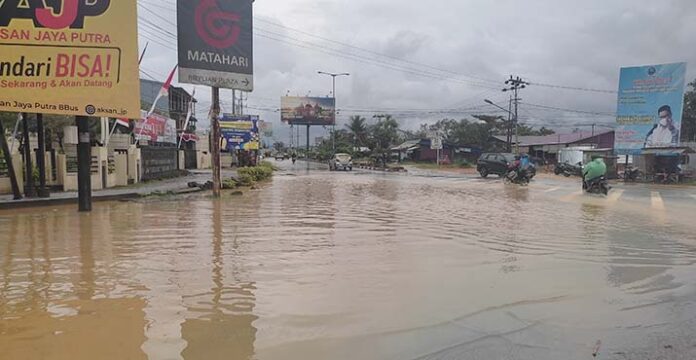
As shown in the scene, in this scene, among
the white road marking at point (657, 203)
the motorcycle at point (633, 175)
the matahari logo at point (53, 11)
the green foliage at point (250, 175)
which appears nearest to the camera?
the matahari logo at point (53, 11)

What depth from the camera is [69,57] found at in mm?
12555

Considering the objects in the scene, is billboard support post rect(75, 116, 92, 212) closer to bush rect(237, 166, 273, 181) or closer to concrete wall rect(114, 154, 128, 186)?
concrete wall rect(114, 154, 128, 186)

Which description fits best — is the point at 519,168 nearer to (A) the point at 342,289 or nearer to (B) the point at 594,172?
(B) the point at 594,172

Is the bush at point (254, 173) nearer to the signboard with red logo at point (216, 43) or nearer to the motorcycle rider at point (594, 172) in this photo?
the signboard with red logo at point (216, 43)

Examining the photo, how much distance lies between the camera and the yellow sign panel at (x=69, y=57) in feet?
39.9

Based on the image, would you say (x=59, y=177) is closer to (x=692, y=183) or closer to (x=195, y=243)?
(x=195, y=243)

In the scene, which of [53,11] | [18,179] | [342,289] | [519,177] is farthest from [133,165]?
[342,289]

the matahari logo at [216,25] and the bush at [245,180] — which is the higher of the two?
the matahari logo at [216,25]

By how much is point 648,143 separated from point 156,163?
26603mm

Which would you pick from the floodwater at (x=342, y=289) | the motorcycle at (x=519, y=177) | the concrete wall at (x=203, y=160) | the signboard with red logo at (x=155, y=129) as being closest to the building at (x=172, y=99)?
the concrete wall at (x=203, y=160)

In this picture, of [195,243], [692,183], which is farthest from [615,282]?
[692,183]

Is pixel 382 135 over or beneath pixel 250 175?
over

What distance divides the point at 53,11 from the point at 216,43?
17.8ft

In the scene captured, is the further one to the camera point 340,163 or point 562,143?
point 562,143
